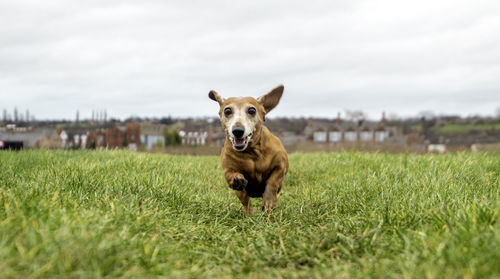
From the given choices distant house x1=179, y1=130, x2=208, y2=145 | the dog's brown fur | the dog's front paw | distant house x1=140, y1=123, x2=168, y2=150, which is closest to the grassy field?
the dog's brown fur

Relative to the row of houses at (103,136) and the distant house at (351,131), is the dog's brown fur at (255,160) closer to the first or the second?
the row of houses at (103,136)

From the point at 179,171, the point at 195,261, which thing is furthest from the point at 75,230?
the point at 179,171

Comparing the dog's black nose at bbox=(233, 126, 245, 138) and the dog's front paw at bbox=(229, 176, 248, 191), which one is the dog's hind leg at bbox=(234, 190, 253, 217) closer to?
the dog's front paw at bbox=(229, 176, 248, 191)

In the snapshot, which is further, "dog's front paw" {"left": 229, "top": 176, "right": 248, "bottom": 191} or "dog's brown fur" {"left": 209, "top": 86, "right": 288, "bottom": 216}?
"dog's brown fur" {"left": 209, "top": 86, "right": 288, "bottom": 216}

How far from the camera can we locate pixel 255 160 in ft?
16.2

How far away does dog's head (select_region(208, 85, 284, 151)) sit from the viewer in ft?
14.8

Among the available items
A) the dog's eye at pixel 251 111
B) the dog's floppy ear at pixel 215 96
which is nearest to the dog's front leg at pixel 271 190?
the dog's eye at pixel 251 111

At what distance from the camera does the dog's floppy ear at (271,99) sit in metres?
5.36

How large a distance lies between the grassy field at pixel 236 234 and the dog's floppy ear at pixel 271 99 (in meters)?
1.52

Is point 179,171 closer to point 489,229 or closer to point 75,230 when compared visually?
point 75,230

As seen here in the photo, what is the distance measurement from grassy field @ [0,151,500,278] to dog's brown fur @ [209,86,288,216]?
13.7 inches

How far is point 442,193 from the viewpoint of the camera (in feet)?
14.4

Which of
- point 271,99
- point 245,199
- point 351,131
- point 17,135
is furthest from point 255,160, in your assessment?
point 351,131

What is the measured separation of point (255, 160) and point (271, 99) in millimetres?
1027
